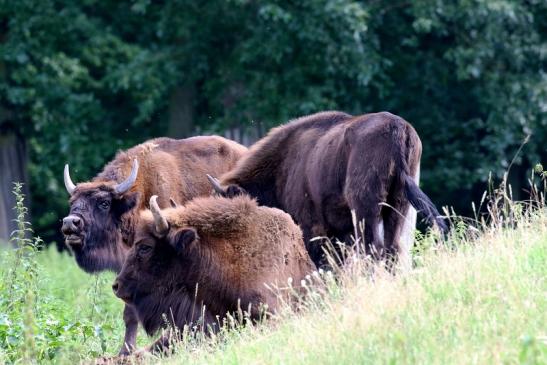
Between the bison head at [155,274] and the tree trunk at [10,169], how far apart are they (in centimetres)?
1363

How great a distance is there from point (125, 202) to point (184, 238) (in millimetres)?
3816

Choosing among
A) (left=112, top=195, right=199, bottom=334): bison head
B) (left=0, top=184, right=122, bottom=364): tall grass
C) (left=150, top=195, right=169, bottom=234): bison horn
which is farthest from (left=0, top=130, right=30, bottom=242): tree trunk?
(left=150, top=195, right=169, bottom=234): bison horn

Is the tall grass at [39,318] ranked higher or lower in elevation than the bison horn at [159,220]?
lower

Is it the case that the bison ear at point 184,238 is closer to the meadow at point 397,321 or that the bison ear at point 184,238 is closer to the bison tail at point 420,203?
the meadow at point 397,321

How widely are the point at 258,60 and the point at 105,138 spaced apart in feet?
10.7

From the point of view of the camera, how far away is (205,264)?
9656 mm

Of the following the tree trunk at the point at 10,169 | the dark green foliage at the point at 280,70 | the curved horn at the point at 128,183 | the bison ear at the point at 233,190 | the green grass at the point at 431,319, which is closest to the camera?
the green grass at the point at 431,319

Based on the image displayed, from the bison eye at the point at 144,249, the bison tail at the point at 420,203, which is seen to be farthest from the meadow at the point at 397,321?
the bison tail at the point at 420,203

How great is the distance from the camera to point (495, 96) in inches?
853

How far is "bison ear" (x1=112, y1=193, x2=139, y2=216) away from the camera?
43.7 ft

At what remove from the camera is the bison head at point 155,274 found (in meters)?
9.76

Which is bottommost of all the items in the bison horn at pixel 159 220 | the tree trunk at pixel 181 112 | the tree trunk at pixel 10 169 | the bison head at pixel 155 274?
the tree trunk at pixel 10 169

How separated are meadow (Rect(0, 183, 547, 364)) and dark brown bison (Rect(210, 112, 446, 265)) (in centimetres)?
171

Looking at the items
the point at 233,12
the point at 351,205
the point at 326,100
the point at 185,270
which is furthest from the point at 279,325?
the point at 233,12
